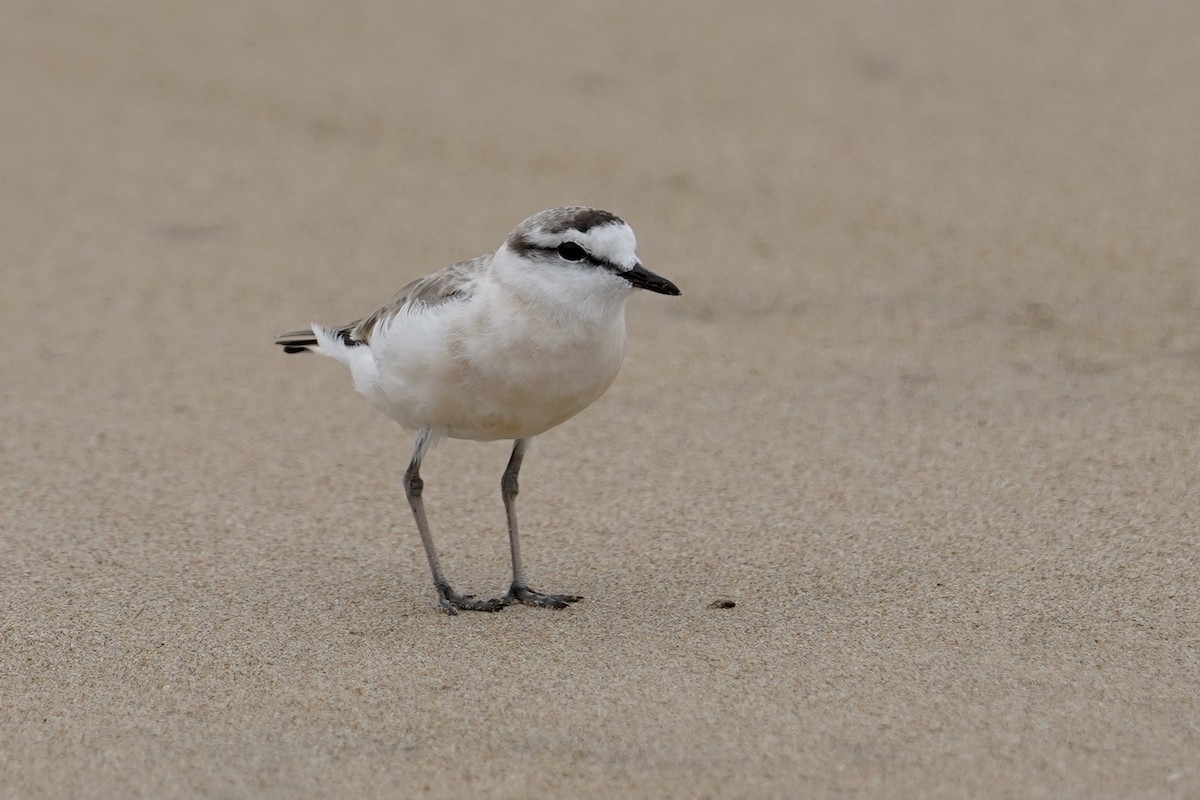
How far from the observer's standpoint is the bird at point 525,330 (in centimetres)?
473

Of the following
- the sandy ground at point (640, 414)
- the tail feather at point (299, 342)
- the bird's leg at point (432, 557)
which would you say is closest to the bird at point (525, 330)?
the bird's leg at point (432, 557)

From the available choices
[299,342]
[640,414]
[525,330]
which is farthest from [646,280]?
[640,414]

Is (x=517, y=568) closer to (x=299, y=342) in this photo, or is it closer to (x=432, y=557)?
(x=432, y=557)

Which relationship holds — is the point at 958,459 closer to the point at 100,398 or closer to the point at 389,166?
the point at 100,398

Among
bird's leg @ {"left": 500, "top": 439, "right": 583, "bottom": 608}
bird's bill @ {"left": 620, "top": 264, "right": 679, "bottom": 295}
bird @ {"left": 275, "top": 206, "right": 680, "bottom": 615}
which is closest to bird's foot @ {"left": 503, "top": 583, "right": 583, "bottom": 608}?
bird's leg @ {"left": 500, "top": 439, "right": 583, "bottom": 608}

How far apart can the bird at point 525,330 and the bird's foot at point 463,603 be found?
1.75ft

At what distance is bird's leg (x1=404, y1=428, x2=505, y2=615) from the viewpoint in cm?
520

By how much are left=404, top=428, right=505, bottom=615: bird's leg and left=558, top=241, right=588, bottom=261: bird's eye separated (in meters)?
0.82

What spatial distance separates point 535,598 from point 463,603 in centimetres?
24

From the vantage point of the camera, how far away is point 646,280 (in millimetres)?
4695

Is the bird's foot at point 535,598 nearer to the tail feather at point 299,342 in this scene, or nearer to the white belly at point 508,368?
the white belly at point 508,368

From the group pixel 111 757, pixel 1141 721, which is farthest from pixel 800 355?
pixel 111 757

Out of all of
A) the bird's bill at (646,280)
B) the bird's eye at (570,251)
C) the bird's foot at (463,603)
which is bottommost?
the bird's foot at (463,603)

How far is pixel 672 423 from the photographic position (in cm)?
697
